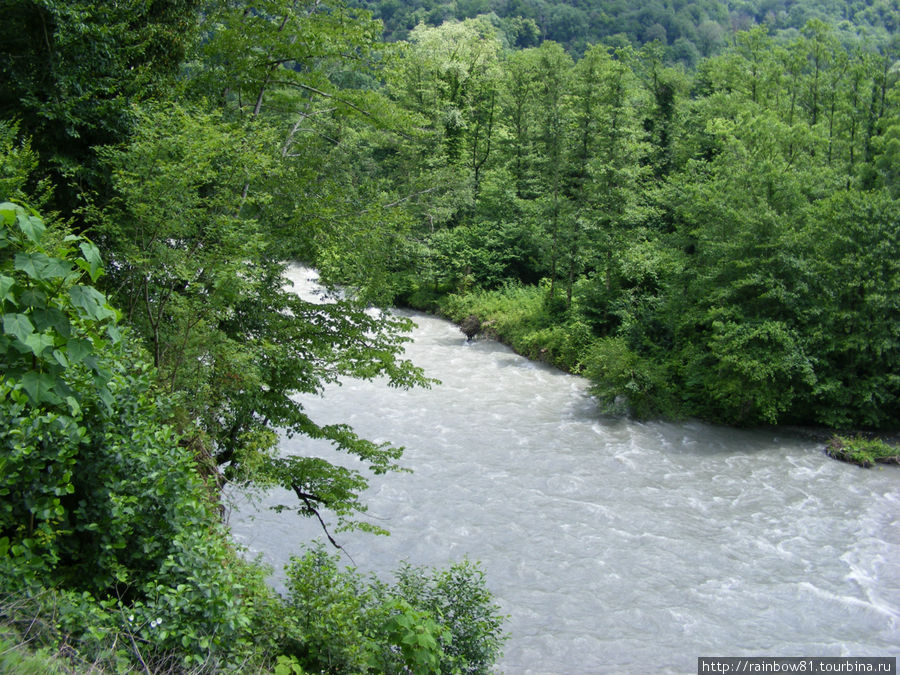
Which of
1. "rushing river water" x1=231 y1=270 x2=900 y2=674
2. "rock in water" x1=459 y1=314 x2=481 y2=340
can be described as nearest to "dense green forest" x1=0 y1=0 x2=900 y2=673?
→ "rushing river water" x1=231 y1=270 x2=900 y2=674

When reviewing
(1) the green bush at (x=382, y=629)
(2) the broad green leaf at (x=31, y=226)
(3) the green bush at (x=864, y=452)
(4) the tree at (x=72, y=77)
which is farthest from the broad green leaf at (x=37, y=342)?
(3) the green bush at (x=864, y=452)

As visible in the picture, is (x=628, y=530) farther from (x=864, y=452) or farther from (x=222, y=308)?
(x=222, y=308)

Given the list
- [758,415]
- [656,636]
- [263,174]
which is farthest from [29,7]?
[758,415]

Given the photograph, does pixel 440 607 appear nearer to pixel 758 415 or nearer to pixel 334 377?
pixel 334 377

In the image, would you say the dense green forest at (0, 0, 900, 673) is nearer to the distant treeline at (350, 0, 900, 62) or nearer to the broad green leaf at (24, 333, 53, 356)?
the broad green leaf at (24, 333, 53, 356)

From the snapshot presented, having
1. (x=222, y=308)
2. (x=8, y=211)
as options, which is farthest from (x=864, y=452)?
(x=8, y=211)

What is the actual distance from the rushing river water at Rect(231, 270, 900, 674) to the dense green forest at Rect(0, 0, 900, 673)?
3.11 feet

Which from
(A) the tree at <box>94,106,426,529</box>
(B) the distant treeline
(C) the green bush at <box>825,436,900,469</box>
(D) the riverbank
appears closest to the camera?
(A) the tree at <box>94,106,426,529</box>

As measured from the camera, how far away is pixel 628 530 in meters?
A: 12.1

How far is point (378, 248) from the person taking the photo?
909 cm

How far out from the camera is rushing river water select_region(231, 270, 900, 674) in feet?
30.7

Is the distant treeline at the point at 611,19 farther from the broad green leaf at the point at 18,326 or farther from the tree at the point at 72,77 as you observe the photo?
the broad green leaf at the point at 18,326

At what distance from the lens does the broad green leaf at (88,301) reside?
311cm

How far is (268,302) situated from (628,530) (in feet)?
24.5
